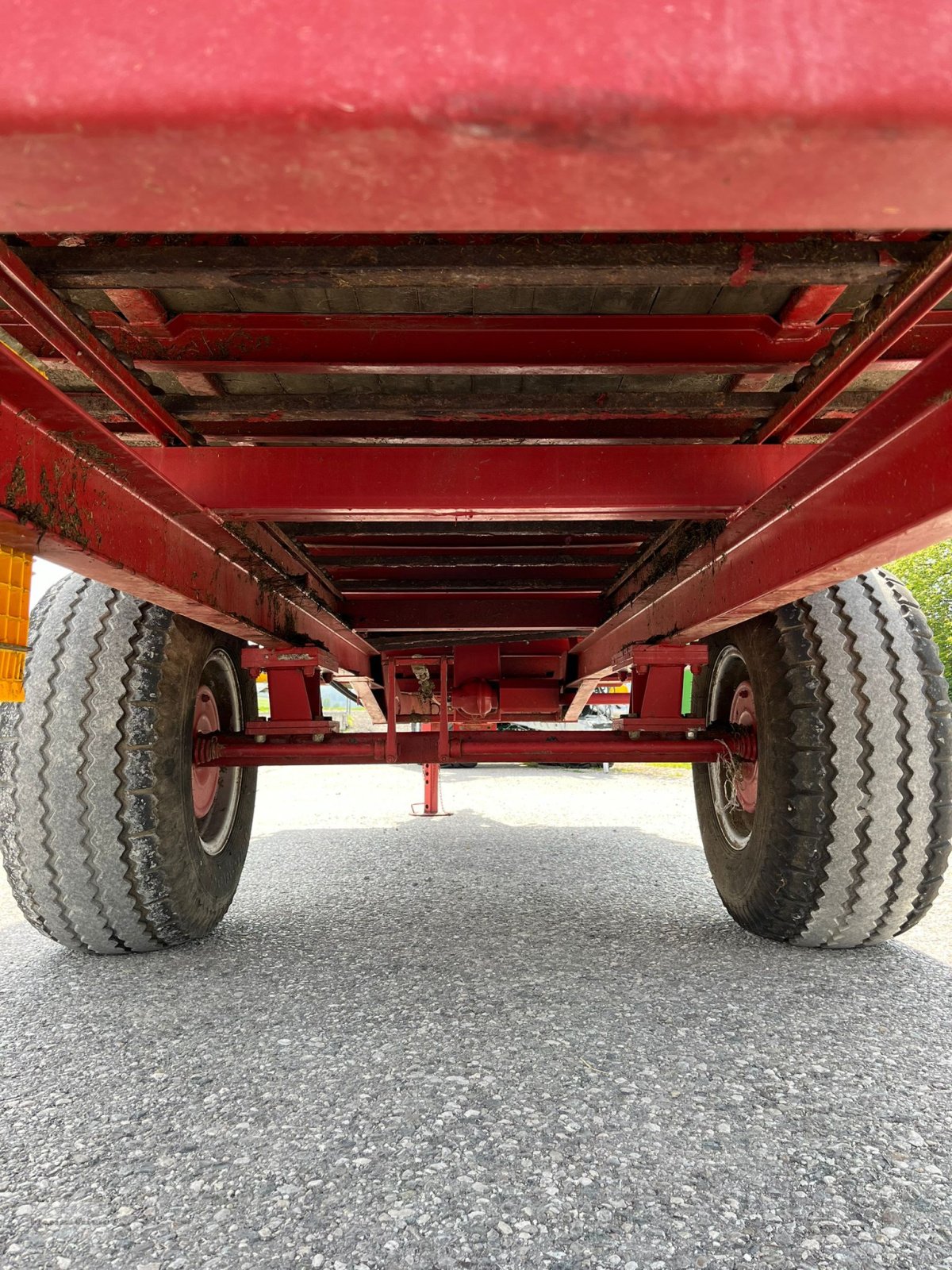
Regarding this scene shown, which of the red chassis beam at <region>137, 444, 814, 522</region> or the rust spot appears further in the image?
the red chassis beam at <region>137, 444, 814, 522</region>

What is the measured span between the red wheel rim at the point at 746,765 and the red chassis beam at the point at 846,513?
2.81ft

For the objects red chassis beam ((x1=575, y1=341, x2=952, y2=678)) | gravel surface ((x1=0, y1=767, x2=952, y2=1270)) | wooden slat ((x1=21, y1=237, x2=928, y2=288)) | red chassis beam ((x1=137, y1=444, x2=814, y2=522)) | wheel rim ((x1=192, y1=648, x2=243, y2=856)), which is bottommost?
gravel surface ((x1=0, y1=767, x2=952, y2=1270))

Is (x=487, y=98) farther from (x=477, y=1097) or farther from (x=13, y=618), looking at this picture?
(x=477, y=1097)

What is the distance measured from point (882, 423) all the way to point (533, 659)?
3.75m

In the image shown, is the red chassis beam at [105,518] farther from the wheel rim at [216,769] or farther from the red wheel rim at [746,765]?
the red wheel rim at [746,765]

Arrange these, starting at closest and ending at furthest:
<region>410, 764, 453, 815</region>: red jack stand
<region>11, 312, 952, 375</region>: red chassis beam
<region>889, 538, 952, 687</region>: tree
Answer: <region>11, 312, 952, 375</region>: red chassis beam, <region>410, 764, 453, 815</region>: red jack stand, <region>889, 538, 952, 687</region>: tree

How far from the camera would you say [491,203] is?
649 mm

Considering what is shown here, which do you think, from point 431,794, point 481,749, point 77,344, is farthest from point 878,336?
point 431,794

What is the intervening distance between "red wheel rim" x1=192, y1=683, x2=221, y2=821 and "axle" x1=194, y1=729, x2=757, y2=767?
0.12 metres

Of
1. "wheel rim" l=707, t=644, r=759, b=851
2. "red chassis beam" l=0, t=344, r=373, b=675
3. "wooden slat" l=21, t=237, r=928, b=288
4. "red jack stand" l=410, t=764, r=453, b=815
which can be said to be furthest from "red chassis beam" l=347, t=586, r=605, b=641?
"red jack stand" l=410, t=764, r=453, b=815

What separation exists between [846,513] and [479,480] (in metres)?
→ 0.92

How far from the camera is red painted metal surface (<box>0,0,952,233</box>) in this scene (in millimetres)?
579

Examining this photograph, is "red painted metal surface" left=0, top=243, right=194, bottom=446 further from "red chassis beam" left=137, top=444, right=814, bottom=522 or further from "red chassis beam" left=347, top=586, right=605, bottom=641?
"red chassis beam" left=347, top=586, right=605, bottom=641

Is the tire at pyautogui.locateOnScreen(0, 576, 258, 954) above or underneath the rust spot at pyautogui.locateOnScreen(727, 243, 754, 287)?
underneath
